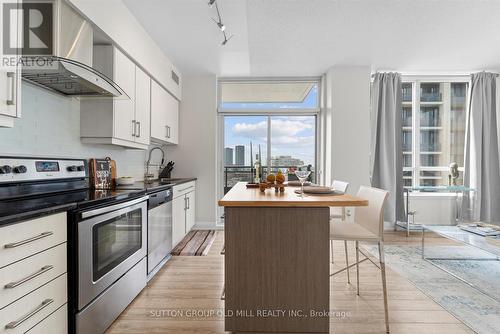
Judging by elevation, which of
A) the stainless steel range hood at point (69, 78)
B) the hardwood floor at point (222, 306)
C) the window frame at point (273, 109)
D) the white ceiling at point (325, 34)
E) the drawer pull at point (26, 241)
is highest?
the white ceiling at point (325, 34)

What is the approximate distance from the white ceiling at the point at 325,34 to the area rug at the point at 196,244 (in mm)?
2630

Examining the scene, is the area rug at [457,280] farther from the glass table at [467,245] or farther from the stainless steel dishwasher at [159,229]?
the stainless steel dishwasher at [159,229]

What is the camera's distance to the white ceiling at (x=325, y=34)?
2553 mm

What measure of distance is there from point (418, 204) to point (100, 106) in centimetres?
482

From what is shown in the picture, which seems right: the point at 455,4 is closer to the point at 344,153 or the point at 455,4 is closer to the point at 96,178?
the point at 344,153

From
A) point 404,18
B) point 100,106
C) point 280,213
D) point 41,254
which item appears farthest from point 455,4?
point 41,254

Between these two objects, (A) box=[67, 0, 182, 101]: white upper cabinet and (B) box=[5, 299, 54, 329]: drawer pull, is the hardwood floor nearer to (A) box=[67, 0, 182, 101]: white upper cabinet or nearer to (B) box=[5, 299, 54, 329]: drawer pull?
(B) box=[5, 299, 54, 329]: drawer pull

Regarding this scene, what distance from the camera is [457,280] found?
8.43 feet

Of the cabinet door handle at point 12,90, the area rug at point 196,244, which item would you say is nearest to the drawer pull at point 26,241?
the cabinet door handle at point 12,90

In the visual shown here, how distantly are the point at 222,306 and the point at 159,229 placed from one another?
107 centimetres

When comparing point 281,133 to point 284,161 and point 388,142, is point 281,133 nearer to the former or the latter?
point 284,161

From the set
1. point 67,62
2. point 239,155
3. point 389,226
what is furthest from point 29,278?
point 389,226

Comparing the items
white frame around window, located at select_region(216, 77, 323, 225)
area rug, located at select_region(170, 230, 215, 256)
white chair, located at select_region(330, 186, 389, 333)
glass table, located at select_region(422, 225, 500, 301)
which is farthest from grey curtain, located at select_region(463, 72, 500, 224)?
area rug, located at select_region(170, 230, 215, 256)

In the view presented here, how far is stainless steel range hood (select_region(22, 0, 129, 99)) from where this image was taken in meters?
1.63
